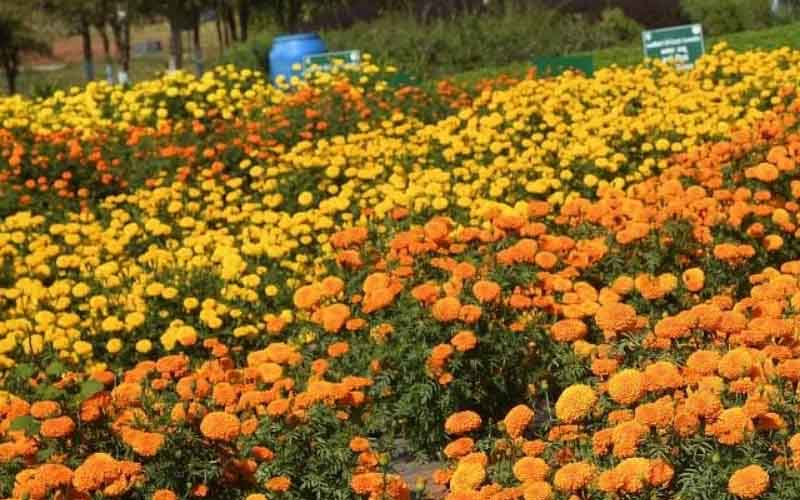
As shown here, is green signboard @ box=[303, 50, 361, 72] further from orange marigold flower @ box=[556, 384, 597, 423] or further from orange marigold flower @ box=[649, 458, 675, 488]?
orange marigold flower @ box=[649, 458, 675, 488]

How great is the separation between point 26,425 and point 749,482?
2.10 m

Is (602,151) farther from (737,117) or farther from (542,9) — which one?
(542,9)

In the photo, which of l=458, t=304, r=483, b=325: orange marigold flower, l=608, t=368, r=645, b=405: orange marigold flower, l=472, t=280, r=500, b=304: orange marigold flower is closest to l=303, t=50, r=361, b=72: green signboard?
l=472, t=280, r=500, b=304: orange marigold flower

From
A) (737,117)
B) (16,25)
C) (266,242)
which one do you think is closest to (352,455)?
(266,242)

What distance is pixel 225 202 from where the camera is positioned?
9.35 metres

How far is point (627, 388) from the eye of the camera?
11.6ft

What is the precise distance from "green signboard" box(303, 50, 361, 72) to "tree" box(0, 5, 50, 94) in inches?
1081

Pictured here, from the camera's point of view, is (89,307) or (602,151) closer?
(89,307)

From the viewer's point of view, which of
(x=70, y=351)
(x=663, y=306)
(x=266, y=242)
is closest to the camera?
(x=663, y=306)

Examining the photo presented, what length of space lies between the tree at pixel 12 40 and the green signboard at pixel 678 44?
99.3 feet

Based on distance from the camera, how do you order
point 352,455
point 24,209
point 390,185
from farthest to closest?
point 24,209 → point 390,185 → point 352,455

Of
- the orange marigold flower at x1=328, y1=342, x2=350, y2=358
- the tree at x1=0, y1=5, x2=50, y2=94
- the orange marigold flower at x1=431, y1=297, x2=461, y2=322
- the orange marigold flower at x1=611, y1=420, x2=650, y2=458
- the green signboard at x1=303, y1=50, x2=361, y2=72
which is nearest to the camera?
the orange marigold flower at x1=611, y1=420, x2=650, y2=458

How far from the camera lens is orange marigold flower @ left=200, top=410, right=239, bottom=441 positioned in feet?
12.0

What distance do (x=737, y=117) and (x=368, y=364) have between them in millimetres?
5395
